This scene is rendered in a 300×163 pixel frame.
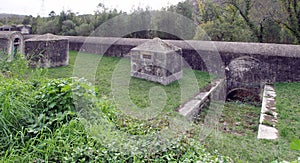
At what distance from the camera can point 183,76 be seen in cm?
752

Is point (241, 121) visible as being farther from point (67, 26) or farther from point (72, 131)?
point (67, 26)

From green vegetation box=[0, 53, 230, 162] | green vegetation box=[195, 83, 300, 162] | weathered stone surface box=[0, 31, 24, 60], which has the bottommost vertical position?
green vegetation box=[195, 83, 300, 162]

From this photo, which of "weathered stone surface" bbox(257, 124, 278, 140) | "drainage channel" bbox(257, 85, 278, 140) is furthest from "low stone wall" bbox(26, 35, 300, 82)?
"weathered stone surface" bbox(257, 124, 278, 140)

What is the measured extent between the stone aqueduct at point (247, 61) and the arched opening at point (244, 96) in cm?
9

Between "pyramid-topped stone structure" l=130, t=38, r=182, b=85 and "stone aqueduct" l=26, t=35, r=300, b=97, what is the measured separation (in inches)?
62.9

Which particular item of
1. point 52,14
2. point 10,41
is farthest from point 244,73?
point 52,14

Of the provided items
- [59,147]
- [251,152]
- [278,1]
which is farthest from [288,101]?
[278,1]

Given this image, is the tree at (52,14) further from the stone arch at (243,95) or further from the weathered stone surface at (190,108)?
the weathered stone surface at (190,108)

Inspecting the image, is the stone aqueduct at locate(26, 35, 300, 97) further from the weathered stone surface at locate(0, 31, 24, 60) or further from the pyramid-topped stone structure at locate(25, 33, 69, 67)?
the weathered stone surface at locate(0, 31, 24, 60)

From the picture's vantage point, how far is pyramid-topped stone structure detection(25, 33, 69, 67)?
840 cm

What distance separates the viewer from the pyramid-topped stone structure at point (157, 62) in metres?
6.48

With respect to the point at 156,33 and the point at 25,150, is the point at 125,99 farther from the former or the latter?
the point at 156,33

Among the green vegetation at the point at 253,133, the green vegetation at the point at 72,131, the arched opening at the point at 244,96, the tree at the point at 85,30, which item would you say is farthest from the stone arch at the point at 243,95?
the tree at the point at 85,30

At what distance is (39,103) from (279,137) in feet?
11.7
